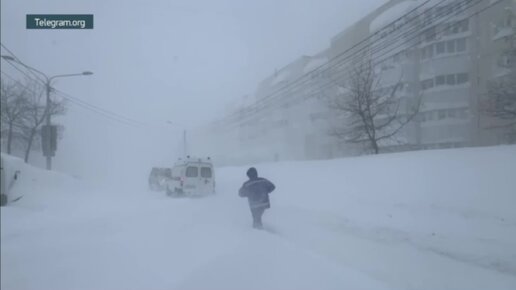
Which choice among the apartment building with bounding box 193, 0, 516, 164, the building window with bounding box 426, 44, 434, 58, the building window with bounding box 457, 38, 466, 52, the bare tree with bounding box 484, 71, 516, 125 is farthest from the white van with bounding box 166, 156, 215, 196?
the building window with bounding box 426, 44, 434, 58

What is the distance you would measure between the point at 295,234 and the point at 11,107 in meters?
6.65

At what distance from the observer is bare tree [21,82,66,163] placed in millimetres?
3309

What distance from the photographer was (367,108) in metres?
23.8

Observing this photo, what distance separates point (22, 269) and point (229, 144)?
28.2 ft

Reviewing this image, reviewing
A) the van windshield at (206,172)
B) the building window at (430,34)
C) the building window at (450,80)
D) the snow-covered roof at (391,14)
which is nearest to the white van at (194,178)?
the van windshield at (206,172)

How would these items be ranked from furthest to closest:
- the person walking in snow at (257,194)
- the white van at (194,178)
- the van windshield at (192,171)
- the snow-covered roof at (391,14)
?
the snow-covered roof at (391,14) < the van windshield at (192,171) < the white van at (194,178) < the person walking in snow at (257,194)

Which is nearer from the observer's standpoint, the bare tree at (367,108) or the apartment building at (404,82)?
the apartment building at (404,82)

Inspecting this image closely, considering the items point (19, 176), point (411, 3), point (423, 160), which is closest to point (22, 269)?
point (19, 176)

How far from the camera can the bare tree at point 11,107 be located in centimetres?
Answer: 312

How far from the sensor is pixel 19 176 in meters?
2.77

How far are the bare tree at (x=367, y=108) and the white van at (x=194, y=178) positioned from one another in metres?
11.5

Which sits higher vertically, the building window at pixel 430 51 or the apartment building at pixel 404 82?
the building window at pixel 430 51

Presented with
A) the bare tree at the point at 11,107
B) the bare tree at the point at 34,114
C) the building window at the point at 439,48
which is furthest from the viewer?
the building window at the point at 439,48

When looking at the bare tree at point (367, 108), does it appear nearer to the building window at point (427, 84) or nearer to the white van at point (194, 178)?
the building window at point (427, 84)
